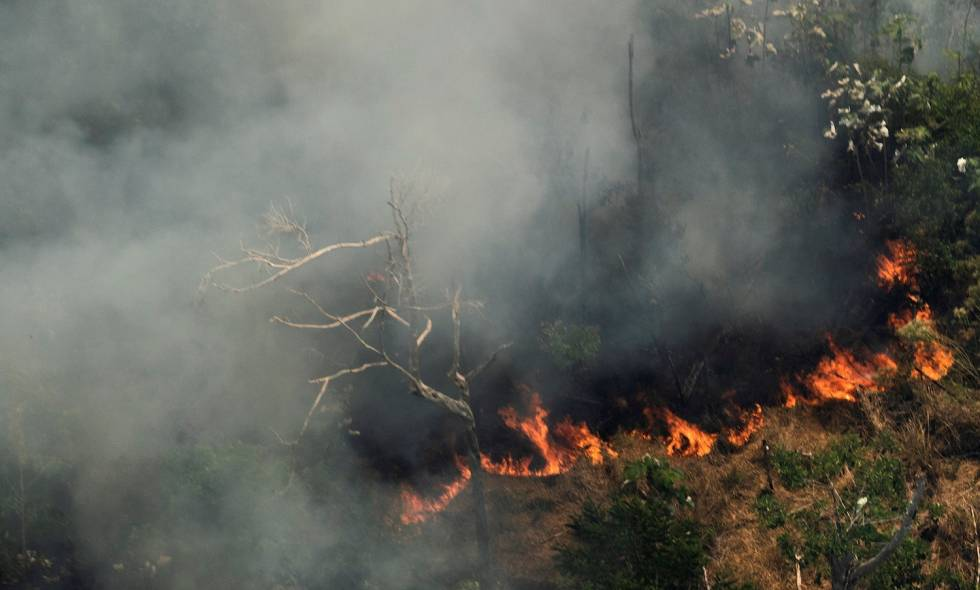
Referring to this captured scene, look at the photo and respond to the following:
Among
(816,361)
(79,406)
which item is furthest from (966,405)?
(79,406)

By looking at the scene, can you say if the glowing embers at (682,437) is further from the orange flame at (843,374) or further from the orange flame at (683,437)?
the orange flame at (843,374)

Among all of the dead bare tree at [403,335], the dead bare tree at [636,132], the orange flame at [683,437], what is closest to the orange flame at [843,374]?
the orange flame at [683,437]

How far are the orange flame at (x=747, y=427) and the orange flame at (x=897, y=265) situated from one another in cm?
316

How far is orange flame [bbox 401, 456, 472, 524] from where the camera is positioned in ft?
44.2

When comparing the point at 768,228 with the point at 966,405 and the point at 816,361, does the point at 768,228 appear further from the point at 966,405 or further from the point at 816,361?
the point at 966,405

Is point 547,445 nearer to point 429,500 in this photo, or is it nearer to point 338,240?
point 429,500

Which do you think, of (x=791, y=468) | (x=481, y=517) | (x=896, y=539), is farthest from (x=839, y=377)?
(x=481, y=517)

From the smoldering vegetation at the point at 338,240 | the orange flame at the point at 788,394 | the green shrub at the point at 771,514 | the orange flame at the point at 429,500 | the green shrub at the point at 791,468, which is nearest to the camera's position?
the green shrub at the point at 771,514

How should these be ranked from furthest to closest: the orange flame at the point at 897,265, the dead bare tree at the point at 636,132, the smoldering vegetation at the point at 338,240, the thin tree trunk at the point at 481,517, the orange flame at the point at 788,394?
the dead bare tree at the point at 636,132 → the orange flame at the point at 897,265 → the orange flame at the point at 788,394 → the smoldering vegetation at the point at 338,240 → the thin tree trunk at the point at 481,517

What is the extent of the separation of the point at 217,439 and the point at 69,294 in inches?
135

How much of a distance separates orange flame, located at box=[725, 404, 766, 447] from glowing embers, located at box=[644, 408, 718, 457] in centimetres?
28

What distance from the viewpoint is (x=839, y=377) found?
14.4m

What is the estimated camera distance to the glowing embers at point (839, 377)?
46.5 feet

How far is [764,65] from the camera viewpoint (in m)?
17.8
